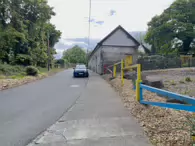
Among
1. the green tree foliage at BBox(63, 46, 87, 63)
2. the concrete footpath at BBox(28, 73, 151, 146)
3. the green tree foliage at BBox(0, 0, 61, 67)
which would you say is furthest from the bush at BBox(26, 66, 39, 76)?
the green tree foliage at BBox(63, 46, 87, 63)

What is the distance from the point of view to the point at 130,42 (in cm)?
1902

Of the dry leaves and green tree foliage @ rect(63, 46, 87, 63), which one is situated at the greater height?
green tree foliage @ rect(63, 46, 87, 63)

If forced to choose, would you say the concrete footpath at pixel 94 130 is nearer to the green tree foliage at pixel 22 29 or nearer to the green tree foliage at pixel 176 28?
the green tree foliage at pixel 22 29

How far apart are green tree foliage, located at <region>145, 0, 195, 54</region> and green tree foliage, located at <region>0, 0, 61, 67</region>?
753 inches

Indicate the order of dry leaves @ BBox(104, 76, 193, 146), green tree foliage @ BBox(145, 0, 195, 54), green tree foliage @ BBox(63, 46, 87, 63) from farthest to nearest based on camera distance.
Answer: green tree foliage @ BBox(63, 46, 87, 63) < green tree foliage @ BBox(145, 0, 195, 54) < dry leaves @ BBox(104, 76, 193, 146)

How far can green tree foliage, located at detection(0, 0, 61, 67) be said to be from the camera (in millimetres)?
17016

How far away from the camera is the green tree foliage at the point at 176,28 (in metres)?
25.3

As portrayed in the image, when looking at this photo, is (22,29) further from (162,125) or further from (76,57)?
(76,57)

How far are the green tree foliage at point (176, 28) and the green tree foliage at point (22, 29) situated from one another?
19126mm

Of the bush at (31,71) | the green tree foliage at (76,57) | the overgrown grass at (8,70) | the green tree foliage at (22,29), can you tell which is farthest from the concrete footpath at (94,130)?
the green tree foliage at (76,57)

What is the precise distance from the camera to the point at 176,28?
84.3ft

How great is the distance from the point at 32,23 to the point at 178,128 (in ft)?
74.7

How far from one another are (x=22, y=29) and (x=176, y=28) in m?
24.3

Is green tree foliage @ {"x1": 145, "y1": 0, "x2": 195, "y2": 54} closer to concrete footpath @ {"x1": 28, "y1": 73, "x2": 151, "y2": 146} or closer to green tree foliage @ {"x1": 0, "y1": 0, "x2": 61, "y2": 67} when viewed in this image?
green tree foliage @ {"x1": 0, "y1": 0, "x2": 61, "y2": 67}
